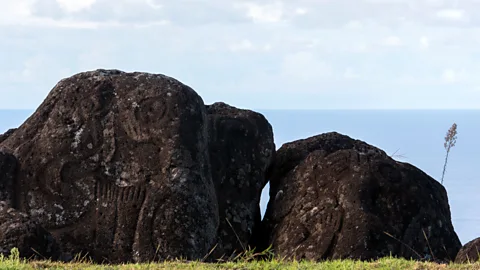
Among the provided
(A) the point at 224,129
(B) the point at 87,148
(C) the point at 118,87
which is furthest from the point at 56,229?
(A) the point at 224,129

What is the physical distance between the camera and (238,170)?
49.4ft

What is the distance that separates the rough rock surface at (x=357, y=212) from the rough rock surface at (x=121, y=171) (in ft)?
5.87

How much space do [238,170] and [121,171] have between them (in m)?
2.62

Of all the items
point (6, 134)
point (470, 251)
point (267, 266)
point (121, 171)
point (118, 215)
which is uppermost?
point (6, 134)

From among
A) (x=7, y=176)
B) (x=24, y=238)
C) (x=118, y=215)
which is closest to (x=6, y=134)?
(x=7, y=176)

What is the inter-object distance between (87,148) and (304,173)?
4109 mm

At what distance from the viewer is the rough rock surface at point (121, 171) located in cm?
1288

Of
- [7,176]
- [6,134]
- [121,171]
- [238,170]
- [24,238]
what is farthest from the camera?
[6,134]

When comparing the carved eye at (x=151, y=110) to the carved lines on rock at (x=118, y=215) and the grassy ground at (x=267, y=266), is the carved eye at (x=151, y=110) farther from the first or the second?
the grassy ground at (x=267, y=266)

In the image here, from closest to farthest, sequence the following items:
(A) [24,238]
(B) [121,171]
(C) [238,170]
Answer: (A) [24,238], (B) [121,171], (C) [238,170]

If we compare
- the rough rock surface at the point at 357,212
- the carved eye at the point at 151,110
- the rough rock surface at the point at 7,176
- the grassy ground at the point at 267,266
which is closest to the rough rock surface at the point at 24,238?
the grassy ground at the point at 267,266

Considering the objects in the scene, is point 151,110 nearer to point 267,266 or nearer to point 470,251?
point 267,266

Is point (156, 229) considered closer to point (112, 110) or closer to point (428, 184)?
point (112, 110)

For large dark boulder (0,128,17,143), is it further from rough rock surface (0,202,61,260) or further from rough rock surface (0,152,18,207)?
rough rock surface (0,202,61,260)
